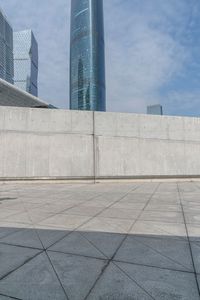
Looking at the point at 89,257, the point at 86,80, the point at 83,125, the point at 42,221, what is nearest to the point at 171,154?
the point at 83,125

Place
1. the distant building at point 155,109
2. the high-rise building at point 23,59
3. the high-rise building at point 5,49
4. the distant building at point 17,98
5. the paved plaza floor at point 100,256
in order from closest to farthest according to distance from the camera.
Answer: the paved plaza floor at point 100,256
the distant building at point 17,98
the high-rise building at point 5,49
the high-rise building at point 23,59
the distant building at point 155,109

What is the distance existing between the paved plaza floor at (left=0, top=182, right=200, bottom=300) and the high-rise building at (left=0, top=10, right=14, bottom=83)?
4557 inches

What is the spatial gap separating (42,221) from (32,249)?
1.79 m

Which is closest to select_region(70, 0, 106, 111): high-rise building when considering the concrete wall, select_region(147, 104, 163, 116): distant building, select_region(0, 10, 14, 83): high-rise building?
select_region(0, 10, 14, 83): high-rise building

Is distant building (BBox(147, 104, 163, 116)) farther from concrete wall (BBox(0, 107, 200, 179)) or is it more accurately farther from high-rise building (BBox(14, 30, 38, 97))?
concrete wall (BBox(0, 107, 200, 179))

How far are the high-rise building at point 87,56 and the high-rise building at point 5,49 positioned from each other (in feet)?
94.9

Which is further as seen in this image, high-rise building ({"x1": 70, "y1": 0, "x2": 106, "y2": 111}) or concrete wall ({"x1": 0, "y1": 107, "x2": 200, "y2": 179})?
high-rise building ({"x1": 70, "y1": 0, "x2": 106, "y2": 111})

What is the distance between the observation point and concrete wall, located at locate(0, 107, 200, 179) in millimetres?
15227

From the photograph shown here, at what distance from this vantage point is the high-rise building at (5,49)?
371ft

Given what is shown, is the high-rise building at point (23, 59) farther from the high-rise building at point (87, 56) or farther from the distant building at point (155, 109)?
the distant building at point (155, 109)

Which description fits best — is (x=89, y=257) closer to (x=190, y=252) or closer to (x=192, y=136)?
(x=190, y=252)

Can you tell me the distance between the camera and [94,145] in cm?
1661

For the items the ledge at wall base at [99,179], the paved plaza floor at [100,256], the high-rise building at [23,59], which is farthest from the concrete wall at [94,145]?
the high-rise building at [23,59]

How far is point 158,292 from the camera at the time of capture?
2617 mm
